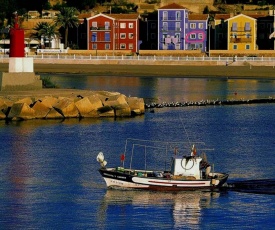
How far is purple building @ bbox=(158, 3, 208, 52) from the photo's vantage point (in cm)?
11481

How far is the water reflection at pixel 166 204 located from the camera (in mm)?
32656

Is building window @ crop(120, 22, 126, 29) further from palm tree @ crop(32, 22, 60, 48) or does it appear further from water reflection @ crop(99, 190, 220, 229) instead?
water reflection @ crop(99, 190, 220, 229)

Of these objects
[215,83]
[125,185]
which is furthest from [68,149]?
[215,83]

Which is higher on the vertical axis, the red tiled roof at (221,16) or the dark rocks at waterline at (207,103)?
the red tiled roof at (221,16)

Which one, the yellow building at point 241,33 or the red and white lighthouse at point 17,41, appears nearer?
the red and white lighthouse at point 17,41

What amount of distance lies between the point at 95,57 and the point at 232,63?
12978mm

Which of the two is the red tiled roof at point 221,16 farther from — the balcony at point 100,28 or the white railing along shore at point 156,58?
the white railing along shore at point 156,58

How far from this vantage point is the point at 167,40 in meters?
115

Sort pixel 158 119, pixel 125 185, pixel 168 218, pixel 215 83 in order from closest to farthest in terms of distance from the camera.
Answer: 1. pixel 168 218
2. pixel 125 185
3. pixel 158 119
4. pixel 215 83

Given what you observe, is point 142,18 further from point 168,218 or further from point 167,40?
point 168,218

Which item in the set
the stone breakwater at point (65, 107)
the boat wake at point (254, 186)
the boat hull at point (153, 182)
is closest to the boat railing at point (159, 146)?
the boat wake at point (254, 186)

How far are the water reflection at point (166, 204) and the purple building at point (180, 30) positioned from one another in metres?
79.3

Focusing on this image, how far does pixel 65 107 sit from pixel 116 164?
51.7 ft

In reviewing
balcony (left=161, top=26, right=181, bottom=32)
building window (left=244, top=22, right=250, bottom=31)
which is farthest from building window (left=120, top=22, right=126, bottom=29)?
building window (left=244, top=22, right=250, bottom=31)
